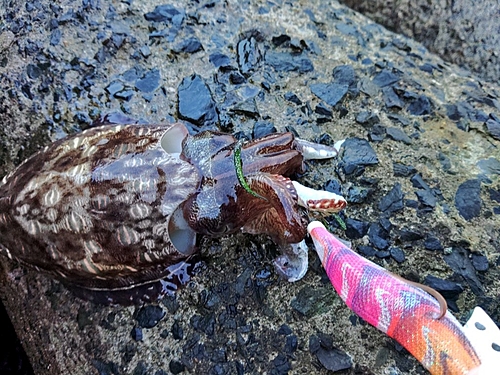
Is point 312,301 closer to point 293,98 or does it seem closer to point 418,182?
point 418,182

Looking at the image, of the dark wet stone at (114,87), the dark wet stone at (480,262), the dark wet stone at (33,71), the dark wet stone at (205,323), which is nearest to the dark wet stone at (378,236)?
the dark wet stone at (480,262)

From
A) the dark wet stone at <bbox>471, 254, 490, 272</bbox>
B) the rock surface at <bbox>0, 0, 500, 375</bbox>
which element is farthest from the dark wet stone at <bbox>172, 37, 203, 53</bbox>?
the dark wet stone at <bbox>471, 254, 490, 272</bbox>

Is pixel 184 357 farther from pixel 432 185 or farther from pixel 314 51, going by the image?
pixel 314 51

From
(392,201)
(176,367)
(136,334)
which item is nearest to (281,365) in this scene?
(176,367)

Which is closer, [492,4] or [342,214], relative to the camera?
[342,214]

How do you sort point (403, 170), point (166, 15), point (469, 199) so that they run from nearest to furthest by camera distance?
1. point (469, 199)
2. point (403, 170)
3. point (166, 15)

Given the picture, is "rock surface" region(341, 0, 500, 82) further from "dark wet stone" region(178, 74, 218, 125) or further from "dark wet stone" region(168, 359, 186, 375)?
"dark wet stone" region(168, 359, 186, 375)

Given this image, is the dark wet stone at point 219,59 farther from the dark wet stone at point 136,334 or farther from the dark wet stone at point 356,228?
the dark wet stone at point 136,334

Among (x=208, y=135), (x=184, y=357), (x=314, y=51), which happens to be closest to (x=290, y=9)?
(x=314, y=51)
